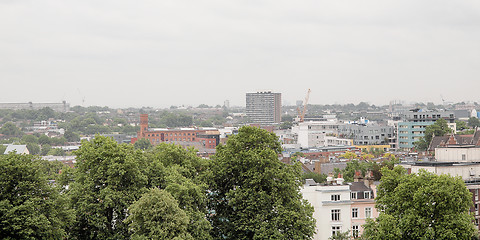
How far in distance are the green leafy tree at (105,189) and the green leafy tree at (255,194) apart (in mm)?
6794

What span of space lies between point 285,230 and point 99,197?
13.9 meters

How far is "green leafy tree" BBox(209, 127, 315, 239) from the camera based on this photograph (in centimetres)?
5372

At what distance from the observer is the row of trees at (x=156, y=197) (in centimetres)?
4781

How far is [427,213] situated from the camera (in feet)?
164

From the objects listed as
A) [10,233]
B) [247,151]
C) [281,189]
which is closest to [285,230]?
[281,189]

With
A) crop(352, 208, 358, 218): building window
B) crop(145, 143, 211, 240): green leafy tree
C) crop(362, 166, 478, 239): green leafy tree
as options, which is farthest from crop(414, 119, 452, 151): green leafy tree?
crop(362, 166, 478, 239): green leafy tree

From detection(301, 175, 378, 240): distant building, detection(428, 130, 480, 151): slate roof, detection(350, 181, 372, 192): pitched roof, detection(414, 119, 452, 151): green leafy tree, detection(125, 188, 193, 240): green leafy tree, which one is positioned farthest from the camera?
detection(414, 119, 452, 151): green leafy tree

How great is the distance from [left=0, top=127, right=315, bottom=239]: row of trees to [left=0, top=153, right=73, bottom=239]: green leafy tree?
7cm

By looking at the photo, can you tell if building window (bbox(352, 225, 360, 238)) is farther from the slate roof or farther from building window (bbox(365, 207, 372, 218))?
the slate roof

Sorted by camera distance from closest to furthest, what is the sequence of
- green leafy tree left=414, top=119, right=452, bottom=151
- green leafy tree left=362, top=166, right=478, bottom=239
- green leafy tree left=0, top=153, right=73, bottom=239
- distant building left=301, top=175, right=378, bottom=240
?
1. green leafy tree left=0, top=153, right=73, bottom=239
2. green leafy tree left=362, top=166, right=478, bottom=239
3. distant building left=301, top=175, right=378, bottom=240
4. green leafy tree left=414, top=119, right=452, bottom=151

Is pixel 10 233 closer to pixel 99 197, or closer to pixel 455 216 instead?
pixel 99 197

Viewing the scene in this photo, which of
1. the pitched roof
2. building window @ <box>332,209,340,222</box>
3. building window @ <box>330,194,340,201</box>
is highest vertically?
the pitched roof

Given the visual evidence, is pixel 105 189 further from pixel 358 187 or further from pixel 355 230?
pixel 358 187

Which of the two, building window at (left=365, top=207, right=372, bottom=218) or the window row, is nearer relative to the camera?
the window row
